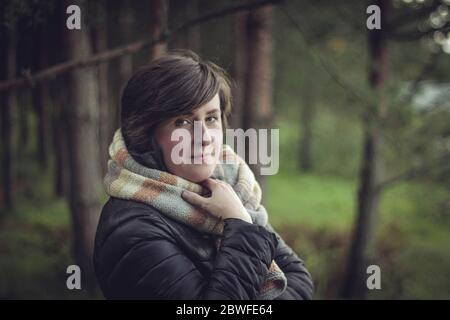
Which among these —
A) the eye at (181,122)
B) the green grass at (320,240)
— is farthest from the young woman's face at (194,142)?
the green grass at (320,240)

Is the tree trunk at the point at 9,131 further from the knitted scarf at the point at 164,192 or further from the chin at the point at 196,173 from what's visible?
the chin at the point at 196,173

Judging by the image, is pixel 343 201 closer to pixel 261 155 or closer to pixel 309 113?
pixel 309 113

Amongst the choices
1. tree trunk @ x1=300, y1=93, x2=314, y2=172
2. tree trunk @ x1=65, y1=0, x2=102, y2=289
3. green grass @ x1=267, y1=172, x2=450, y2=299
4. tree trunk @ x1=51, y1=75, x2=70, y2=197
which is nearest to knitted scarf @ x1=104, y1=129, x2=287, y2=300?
tree trunk @ x1=65, y1=0, x2=102, y2=289

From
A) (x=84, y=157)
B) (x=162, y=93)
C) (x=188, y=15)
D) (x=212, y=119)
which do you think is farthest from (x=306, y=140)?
(x=162, y=93)

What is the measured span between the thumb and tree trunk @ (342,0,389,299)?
3935 mm

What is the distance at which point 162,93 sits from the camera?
1511mm

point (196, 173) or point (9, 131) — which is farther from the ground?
point (9, 131)

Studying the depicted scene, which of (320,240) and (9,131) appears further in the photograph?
(320,240)

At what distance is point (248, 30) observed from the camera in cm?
367

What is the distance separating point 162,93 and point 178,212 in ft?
1.37

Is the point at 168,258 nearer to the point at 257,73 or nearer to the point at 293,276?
the point at 293,276

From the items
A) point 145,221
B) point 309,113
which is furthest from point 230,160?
point 309,113

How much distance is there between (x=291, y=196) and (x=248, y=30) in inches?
302

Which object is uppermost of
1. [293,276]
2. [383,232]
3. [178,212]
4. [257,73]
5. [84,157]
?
[257,73]
